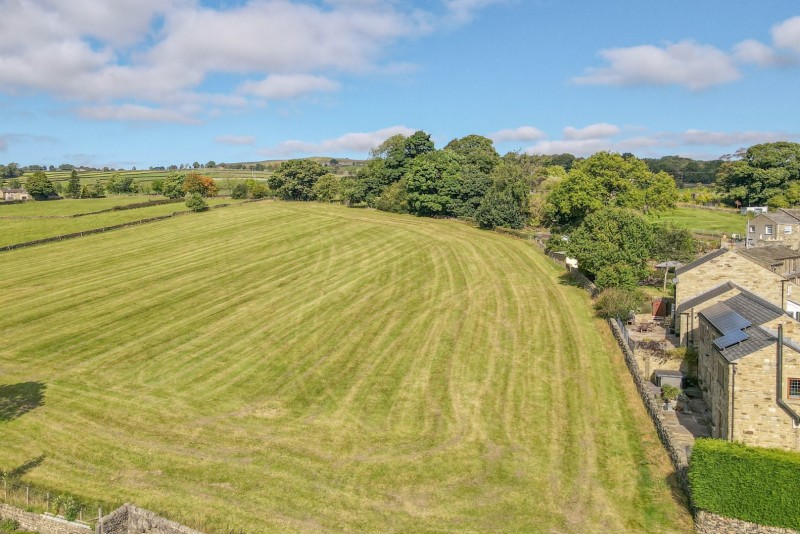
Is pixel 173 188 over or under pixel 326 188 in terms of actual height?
over

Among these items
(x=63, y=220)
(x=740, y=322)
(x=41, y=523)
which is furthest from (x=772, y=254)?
(x=63, y=220)

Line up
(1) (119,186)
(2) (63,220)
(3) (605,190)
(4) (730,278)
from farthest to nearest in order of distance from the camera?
(1) (119,186) < (2) (63,220) < (3) (605,190) < (4) (730,278)

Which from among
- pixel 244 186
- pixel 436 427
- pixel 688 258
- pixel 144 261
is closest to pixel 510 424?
pixel 436 427

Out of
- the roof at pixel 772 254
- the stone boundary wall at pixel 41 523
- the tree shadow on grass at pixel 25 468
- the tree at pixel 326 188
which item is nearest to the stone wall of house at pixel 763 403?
the stone boundary wall at pixel 41 523

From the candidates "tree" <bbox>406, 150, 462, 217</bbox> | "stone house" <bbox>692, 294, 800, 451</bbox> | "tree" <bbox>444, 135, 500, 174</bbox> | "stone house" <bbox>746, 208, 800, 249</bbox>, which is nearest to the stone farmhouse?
"tree" <bbox>406, 150, 462, 217</bbox>

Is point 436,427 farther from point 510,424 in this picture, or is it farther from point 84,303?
point 84,303

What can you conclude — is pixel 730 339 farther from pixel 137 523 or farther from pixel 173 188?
pixel 173 188
